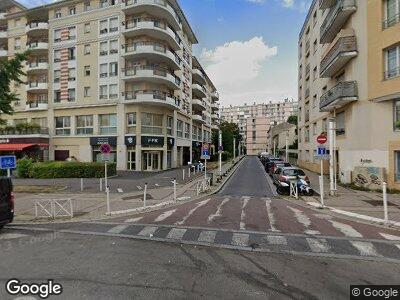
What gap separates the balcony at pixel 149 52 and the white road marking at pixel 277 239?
26745mm

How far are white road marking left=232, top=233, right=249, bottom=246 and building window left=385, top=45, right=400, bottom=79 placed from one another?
46.8ft

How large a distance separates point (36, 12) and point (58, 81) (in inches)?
399

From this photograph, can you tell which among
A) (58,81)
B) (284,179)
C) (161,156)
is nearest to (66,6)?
(58,81)

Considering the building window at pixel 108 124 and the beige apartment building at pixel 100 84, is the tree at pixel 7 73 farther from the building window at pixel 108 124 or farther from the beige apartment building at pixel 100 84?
the building window at pixel 108 124

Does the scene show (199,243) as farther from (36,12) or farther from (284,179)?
(36,12)

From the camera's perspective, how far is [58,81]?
34969 millimetres

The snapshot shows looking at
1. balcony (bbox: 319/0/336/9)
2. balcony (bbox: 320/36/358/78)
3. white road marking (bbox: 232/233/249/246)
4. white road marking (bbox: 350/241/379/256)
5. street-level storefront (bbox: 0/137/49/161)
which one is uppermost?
balcony (bbox: 319/0/336/9)

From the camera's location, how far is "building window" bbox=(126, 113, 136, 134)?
103 feet

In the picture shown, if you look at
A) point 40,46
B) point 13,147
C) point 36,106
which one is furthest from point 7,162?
point 40,46

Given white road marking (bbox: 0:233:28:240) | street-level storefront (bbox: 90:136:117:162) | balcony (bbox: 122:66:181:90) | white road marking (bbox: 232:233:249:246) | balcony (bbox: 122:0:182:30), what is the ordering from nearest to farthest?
white road marking (bbox: 232:233:249:246) → white road marking (bbox: 0:233:28:240) → balcony (bbox: 122:0:182:30) → balcony (bbox: 122:66:181:90) → street-level storefront (bbox: 90:136:117:162)

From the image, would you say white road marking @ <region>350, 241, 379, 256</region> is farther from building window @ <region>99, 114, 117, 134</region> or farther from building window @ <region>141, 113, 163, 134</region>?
building window @ <region>99, 114, 117, 134</region>

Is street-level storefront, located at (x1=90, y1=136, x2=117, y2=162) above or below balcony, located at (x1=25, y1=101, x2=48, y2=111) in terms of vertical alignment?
below

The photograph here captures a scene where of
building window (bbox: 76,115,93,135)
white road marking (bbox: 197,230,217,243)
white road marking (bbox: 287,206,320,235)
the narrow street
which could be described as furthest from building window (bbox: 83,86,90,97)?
white road marking (bbox: 197,230,217,243)

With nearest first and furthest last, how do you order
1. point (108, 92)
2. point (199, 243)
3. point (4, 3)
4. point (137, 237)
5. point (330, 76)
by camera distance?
point (199, 243) → point (137, 237) → point (330, 76) → point (108, 92) → point (4, 3)
